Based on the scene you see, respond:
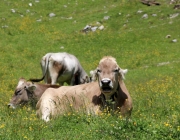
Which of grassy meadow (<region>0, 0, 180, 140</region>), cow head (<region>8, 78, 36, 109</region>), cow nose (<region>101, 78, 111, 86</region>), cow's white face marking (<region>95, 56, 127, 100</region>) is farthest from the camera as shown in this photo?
cow head (<region>8, 78, 36, 109</region>)

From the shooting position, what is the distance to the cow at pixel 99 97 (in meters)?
9.89

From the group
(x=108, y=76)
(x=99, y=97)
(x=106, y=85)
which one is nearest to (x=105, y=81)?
(x=106, y=85)

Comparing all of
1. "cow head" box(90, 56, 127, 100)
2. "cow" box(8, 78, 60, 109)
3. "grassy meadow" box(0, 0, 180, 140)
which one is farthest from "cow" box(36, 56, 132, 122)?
"cow" box(8, 78, 60, 109)

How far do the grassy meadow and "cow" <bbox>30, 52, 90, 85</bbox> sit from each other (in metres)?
2.24

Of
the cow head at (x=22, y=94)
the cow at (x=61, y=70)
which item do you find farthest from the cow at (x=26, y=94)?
the cow at (x=61, y=70)

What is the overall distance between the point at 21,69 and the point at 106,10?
14.3 m

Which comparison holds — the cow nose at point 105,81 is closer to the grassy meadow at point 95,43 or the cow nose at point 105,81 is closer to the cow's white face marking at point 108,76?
the cow's white face marking at point 108,76

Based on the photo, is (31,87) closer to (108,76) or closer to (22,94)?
(22,94)

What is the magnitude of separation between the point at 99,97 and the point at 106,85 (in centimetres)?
55

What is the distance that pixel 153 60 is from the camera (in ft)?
87.5

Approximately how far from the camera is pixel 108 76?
33.0ft

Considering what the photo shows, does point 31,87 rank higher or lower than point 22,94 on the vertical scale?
higher

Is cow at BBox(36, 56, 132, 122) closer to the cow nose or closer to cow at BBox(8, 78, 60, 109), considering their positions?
the cow nose

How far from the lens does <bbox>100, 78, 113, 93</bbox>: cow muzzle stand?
32.0ft
